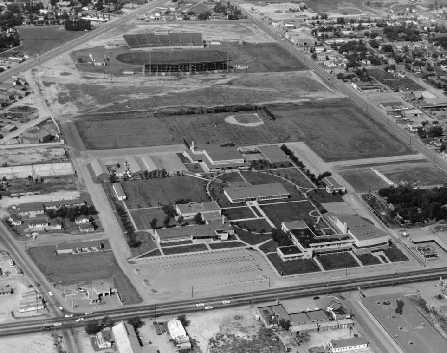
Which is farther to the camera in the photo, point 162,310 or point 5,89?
point 5,89

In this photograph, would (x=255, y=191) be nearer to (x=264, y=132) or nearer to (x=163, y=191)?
(x=163, y=191)

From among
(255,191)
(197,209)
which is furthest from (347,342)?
(255,191)

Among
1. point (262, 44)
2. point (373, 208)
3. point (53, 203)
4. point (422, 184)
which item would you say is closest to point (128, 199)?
point (53, 203)

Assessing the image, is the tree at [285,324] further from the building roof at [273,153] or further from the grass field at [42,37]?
the grass field at [42,37]

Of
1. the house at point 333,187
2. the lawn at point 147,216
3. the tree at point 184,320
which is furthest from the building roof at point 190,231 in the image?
the house at point 333,187

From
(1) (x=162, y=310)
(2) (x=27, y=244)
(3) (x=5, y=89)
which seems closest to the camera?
(1) (x=162, y=310)

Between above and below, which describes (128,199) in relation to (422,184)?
above

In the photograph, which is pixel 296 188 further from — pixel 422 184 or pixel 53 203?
pixel 53 203
